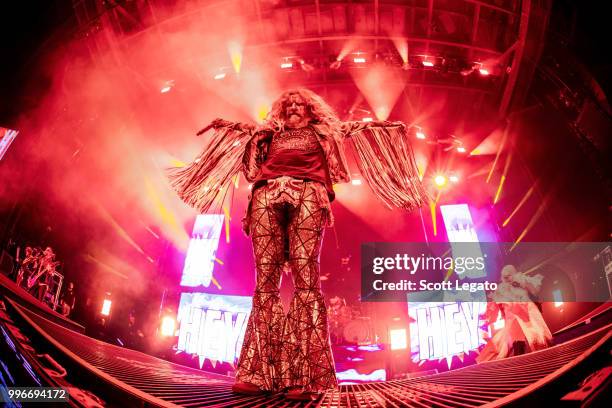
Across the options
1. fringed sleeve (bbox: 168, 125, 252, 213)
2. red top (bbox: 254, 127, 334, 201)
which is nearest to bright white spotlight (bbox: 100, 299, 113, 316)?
fringed sleeve (bbox: 168, 125, 252, 213)

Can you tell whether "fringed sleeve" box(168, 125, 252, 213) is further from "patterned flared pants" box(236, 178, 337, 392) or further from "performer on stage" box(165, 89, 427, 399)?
→ "patterned flared pants" box(236, 178, 337, 392)

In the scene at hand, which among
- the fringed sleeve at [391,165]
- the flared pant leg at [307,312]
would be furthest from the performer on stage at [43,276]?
the fringed sleeve at [391,165]

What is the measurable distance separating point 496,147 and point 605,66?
500 cm

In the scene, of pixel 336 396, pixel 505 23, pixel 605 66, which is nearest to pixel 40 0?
pixel 336 396

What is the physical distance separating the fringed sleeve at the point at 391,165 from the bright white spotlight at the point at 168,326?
8204 mm

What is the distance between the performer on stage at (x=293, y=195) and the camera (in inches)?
70.2

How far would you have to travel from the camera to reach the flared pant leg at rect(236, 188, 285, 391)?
177cm

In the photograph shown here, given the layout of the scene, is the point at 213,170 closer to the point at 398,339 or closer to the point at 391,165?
the point at 391,165

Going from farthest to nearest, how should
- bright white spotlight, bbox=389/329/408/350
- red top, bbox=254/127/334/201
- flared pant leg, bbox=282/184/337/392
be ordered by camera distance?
bright white spotlight, bbox=389/329/408/350 → red top, bbox=254/127/334/201 → flared pant leg, bbox=282/184/337/392

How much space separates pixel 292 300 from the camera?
6.29 feet

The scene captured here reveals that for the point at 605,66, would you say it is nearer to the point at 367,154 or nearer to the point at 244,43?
the point at 367,154

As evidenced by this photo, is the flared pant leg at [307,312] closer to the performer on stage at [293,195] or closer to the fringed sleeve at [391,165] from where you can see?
the performer on stage at [293,195]

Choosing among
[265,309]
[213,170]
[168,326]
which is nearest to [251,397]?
[265,309]

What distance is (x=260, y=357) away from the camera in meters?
1.80
